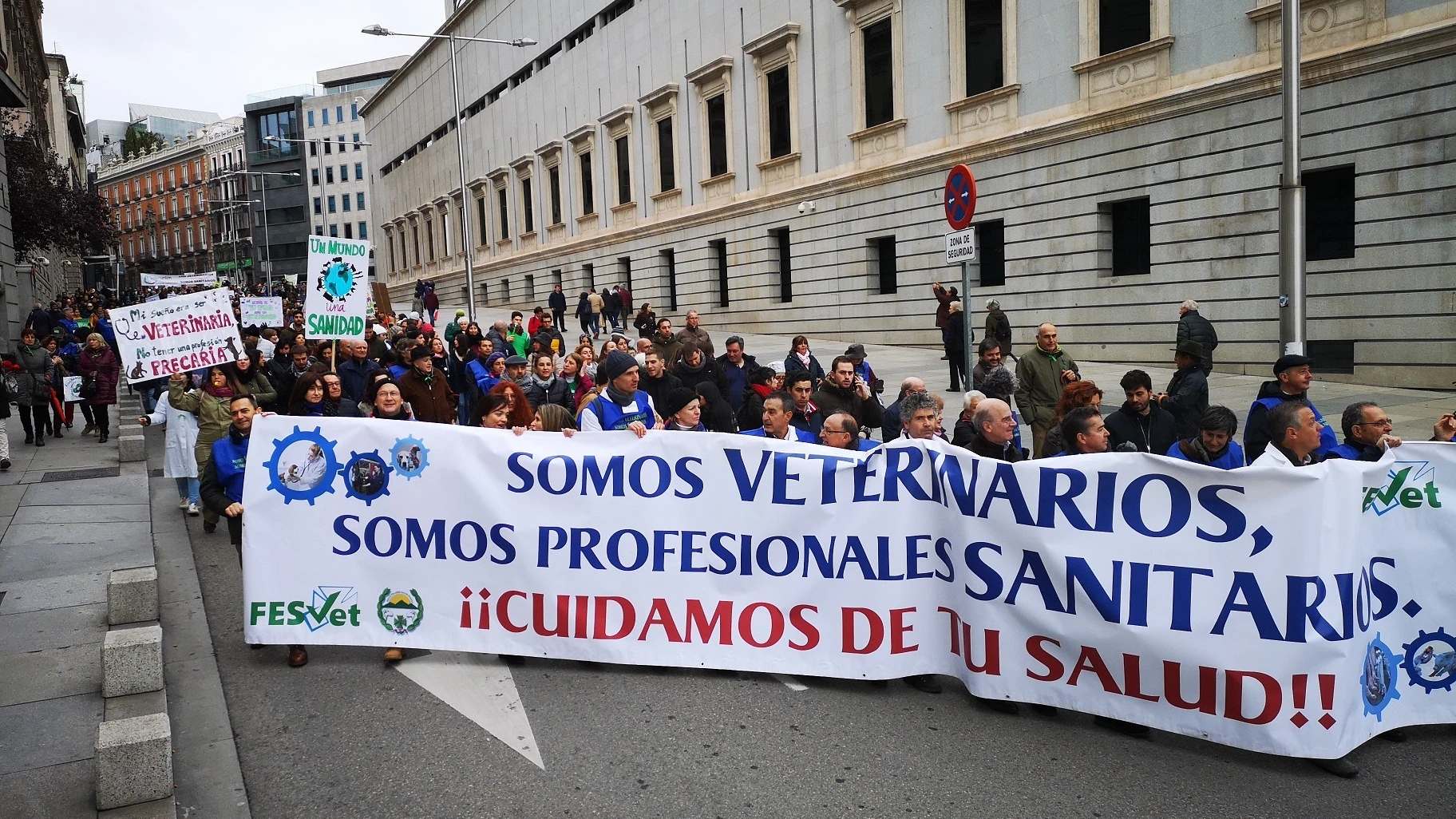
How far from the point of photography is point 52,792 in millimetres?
4551

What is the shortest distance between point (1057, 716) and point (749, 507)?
1.79 metres

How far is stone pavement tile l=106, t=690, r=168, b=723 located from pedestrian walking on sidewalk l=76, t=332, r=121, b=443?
11339 mm

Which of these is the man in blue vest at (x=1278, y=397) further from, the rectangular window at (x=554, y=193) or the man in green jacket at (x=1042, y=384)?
the rectangular window at (x=554, y=193)

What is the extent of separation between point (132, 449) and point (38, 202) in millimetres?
25568

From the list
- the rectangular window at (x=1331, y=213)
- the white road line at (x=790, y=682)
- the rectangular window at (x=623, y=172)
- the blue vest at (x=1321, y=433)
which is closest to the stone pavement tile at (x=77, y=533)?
the white road line at (x=790, y=682)

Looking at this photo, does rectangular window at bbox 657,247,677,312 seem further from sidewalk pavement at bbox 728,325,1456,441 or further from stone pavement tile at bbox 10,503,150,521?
stone pavement tile at bbox 10,503,150,521

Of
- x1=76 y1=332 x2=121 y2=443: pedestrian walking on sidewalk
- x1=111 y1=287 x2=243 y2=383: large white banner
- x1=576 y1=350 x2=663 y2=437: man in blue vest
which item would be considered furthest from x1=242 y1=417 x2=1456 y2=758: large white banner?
x1=76 y1=332 x2=121 y2=443: pedestrian walking on sidewalk

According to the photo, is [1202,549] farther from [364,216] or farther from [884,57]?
[364,216]

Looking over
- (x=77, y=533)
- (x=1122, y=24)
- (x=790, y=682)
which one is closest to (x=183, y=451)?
(x=77, y=533)

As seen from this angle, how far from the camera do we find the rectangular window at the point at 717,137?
33475 millimetres

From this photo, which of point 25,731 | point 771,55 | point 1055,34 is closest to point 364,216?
point 771,55

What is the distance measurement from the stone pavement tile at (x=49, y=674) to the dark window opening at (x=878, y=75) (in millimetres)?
22665

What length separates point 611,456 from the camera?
5844mm

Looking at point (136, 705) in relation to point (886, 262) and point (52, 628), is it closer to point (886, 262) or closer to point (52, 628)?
point (52, 628)
